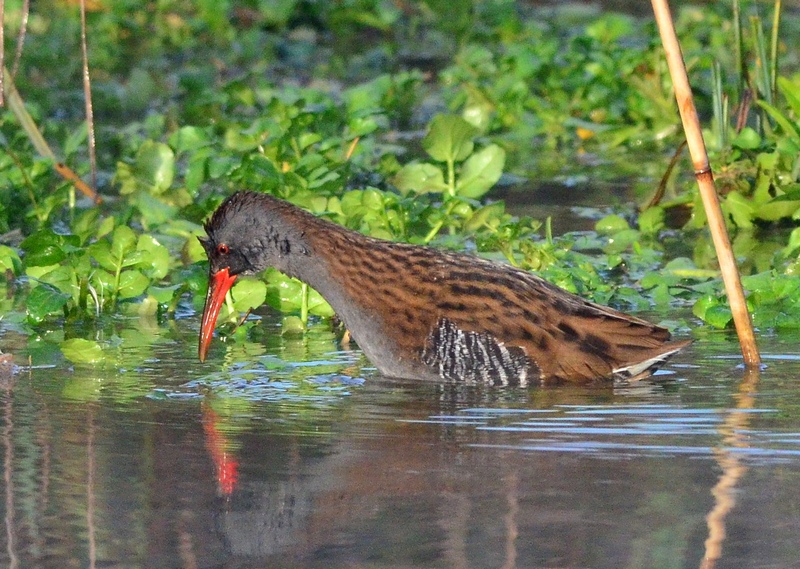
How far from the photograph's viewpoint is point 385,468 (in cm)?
451

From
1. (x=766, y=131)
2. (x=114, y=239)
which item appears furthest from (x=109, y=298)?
(x=766, y=131)

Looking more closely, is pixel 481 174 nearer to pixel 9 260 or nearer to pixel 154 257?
pixel 154 257

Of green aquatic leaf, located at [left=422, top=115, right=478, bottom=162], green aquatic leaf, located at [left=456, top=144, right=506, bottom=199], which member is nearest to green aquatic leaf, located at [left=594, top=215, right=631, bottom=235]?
green aquatic leaf, located at [left=456, top=144, right=506, bottom=199]

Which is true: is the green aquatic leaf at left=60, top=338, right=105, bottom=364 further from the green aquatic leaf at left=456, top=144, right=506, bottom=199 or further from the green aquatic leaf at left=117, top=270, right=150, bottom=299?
the green aquatic leaf at left=456, top=144, right=506, bottom=199

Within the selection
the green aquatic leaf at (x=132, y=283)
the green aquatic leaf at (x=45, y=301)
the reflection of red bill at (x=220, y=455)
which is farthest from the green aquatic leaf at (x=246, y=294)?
the reflection of red bill at (x=220, y=455)

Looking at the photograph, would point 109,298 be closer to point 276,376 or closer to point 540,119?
point 276,376

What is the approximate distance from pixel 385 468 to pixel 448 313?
1.38 metres

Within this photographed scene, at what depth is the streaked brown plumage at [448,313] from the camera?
226 inches

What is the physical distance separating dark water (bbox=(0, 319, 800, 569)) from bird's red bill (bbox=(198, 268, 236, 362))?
0.43 feet

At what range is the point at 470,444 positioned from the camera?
4785 millimetres

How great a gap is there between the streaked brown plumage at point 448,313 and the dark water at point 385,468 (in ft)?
0.42

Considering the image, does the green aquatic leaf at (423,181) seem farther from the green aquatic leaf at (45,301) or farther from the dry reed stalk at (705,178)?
the dry reed stalk at (705,178)

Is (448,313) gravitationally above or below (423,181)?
below

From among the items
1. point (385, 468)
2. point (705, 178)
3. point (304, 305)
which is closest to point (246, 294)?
point (304, 305)
